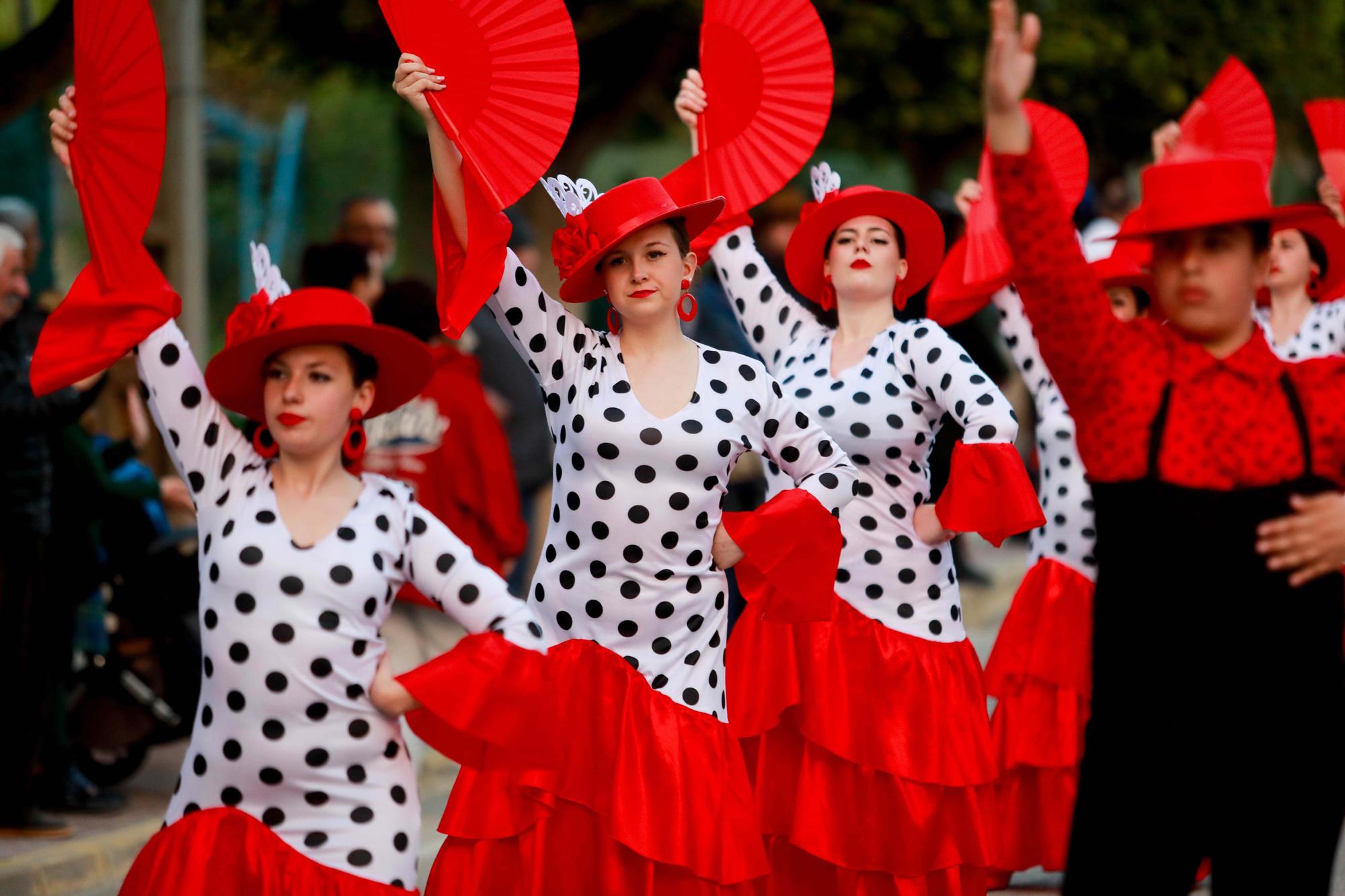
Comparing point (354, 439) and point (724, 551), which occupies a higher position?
point (354, 439)

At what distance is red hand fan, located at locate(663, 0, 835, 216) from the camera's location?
576cm

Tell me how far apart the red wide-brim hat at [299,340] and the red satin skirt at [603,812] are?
3.07ft

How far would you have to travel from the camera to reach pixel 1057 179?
6039 millimetres

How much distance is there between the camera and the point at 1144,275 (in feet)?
21.5

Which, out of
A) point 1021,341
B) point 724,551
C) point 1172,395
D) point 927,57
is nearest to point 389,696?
point 724,551

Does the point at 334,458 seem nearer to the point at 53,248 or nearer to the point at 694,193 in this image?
the point at 694,193

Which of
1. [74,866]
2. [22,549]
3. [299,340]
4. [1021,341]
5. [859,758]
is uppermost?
[1021,341]

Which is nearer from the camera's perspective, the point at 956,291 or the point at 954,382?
the point at 954,382

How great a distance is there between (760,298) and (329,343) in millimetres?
2302

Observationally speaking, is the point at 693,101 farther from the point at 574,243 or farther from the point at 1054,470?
the point at 1054,470

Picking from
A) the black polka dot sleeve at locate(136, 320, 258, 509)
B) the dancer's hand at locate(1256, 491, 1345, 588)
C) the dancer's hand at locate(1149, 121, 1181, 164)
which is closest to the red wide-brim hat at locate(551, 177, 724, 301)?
the black polka dot sleeve at locate(136, 320, 258, 509)

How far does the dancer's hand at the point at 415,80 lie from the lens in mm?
4227

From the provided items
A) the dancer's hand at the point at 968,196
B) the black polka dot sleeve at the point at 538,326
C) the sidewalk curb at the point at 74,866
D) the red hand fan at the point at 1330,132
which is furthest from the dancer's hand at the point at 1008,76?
the red hand fan at the point at 1330,132

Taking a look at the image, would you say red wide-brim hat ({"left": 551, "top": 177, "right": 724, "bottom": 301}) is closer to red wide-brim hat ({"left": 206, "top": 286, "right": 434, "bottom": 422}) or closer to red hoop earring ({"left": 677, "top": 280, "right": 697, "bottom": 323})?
red hoop earring ({"left": 677, "top": 280, "right": 697, "bottom": 323})
